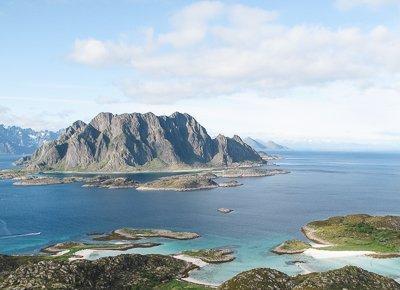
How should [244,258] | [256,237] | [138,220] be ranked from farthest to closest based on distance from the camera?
[138,220] → [256,237] → [244,258]

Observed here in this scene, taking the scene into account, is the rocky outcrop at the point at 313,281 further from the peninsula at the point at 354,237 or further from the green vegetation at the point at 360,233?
the green vegetation at the point at 360,233

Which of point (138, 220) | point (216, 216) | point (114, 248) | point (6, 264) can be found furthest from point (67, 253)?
point (216, 216)

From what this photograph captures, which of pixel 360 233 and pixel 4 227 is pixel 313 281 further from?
pixel 4 227

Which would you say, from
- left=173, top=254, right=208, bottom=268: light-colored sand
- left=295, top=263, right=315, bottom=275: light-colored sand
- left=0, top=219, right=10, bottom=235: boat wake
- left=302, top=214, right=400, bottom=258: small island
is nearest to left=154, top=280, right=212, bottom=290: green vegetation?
left=173, top=254, right=208, bottom=268: light-colored sand

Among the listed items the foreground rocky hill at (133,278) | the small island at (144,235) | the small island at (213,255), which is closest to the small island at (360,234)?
the small island at (213,255)

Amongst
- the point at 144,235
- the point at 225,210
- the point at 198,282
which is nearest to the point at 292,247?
the point at 198,282

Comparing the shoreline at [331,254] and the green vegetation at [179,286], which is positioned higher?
the green vegetation at [179,286]

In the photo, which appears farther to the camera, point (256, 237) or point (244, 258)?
point (256, 237)

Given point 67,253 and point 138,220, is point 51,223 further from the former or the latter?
point 67,253
